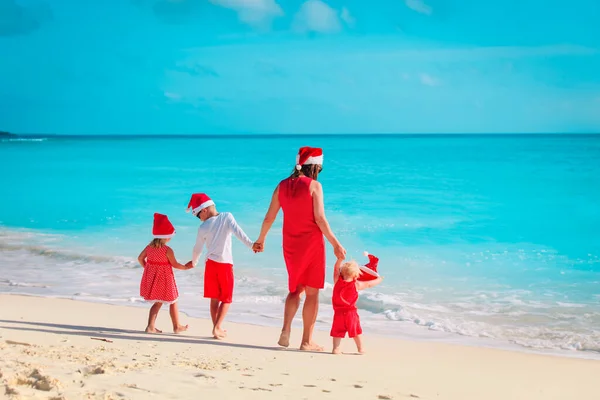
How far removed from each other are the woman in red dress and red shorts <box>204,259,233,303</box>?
22.2 inches

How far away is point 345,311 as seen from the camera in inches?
205

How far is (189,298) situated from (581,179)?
27.2 meters

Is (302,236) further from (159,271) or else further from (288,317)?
(159,271)

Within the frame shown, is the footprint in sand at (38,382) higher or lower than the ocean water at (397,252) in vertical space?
lower

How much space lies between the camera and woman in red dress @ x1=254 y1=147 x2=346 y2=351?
5.27 m

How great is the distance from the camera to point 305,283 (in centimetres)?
536

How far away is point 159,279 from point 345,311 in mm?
1555

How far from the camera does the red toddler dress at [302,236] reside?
5.28 m

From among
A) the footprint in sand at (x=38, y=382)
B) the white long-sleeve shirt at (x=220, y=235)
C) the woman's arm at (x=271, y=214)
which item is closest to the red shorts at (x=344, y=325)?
the woman's arm at (x=271, y=214)

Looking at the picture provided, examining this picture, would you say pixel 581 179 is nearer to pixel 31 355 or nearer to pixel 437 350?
pixel 437 350

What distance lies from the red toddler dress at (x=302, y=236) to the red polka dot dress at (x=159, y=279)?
105cm

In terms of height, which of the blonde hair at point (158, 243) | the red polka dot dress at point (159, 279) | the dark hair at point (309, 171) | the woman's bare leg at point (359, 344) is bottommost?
the woman's bare leg at point (359, 344)

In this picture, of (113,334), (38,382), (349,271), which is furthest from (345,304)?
(38,382)

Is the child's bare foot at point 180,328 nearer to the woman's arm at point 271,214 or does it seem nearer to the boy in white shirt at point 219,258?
the boy in white shirt at point 219,258
